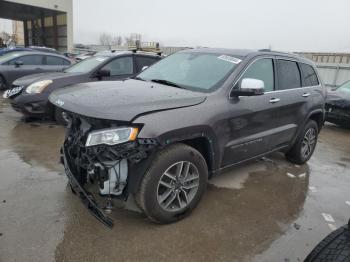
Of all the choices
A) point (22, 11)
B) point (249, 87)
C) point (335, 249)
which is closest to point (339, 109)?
point (249, 87)

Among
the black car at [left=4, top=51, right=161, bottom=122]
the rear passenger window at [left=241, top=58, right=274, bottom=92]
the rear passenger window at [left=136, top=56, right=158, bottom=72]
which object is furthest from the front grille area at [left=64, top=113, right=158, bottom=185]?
the rear passenger window at [left=136, top=56, right=158, bottom=72]

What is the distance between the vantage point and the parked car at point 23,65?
32.9 feet

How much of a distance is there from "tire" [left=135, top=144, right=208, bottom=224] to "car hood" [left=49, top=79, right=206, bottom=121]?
1.43 ft

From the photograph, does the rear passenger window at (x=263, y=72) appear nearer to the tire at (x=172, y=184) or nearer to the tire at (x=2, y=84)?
the tire at (x=172, y=184)

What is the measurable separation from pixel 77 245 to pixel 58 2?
24886 mm

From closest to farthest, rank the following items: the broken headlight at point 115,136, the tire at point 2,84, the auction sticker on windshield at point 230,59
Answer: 1. the broken headlight at point 115,136
2. the auction sticker on windshield at point 230,59
3. the tire at point 2,84

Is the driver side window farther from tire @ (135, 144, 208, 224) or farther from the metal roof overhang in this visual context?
the metal roof overhang

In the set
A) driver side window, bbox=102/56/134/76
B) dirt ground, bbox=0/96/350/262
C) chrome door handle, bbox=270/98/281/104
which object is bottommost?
dirt ground, bbox=0/96/350/262

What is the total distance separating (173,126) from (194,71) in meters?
1.22

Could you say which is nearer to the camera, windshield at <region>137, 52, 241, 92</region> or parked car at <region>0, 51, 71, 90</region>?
windshield at <region>137, 52, 241, 92</region>

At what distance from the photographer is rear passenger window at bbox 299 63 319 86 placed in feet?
16.4

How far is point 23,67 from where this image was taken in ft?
33.1

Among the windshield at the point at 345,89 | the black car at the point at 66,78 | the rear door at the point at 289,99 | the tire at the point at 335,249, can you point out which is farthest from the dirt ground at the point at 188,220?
the windshield at the point at 345,89

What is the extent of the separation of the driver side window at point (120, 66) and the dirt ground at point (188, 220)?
279 cm
